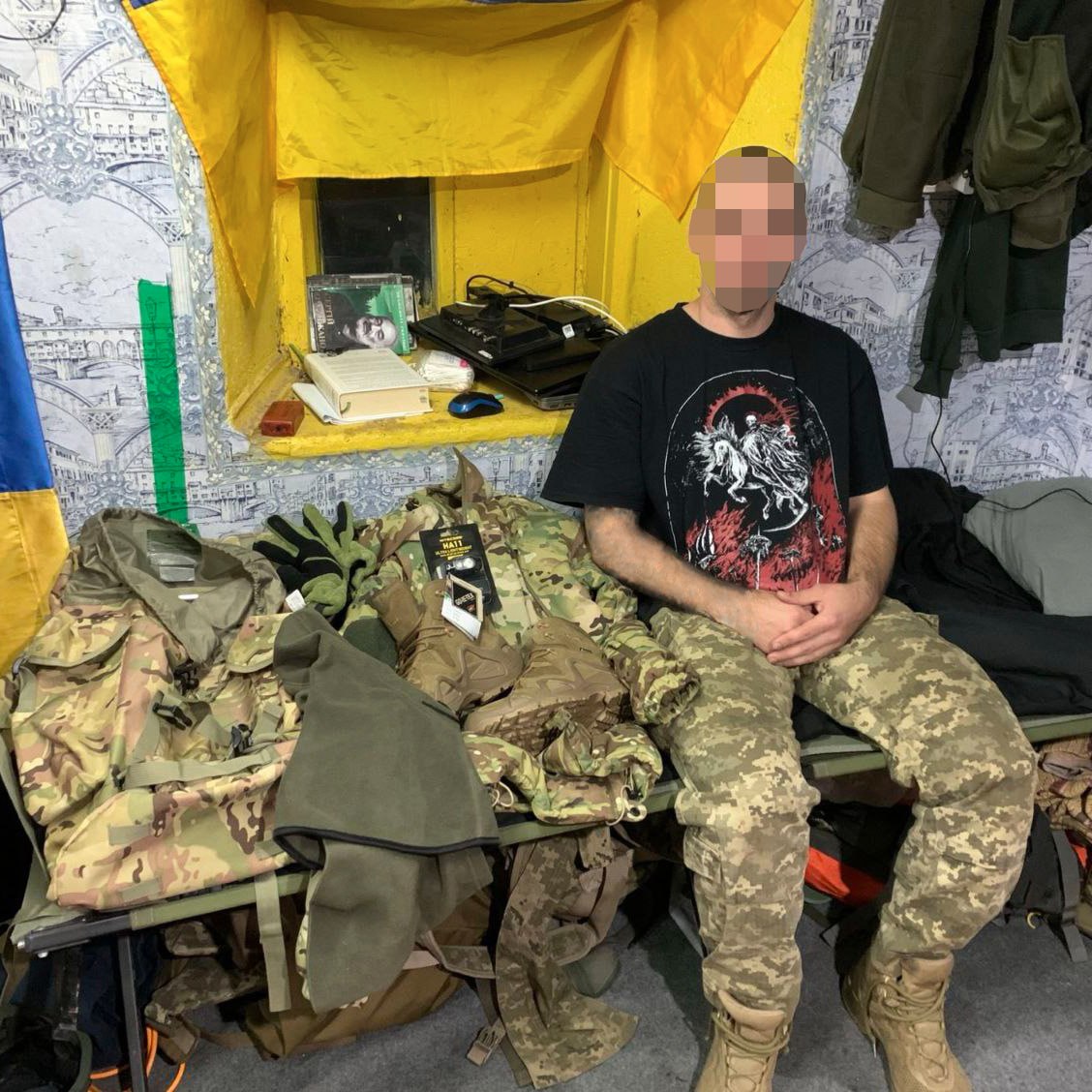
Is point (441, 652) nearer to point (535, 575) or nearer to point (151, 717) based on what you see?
point (535, 575)

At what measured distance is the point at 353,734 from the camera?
145cm

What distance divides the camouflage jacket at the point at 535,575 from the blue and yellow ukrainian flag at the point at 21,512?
1.80 ft

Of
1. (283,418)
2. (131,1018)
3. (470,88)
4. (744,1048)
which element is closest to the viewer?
(131,1018)

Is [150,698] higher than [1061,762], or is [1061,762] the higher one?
[150,698]

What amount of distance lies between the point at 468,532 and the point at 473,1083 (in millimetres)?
933

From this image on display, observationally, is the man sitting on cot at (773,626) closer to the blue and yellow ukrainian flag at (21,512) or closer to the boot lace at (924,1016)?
the boot lace at (924,1016)

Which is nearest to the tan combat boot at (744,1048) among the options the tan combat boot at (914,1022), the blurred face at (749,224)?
the tan combat boot at (914,1022)

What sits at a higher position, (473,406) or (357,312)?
(357,312)

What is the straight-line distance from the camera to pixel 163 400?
1.94 m

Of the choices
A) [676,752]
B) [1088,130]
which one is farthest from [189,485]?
[1088,130]

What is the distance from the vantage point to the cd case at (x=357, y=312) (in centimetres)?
255

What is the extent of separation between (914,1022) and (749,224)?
1.33 metres

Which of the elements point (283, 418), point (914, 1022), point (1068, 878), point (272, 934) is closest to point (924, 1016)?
point (914, 1022)

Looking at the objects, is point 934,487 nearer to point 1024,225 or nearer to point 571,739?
point 1024,225
